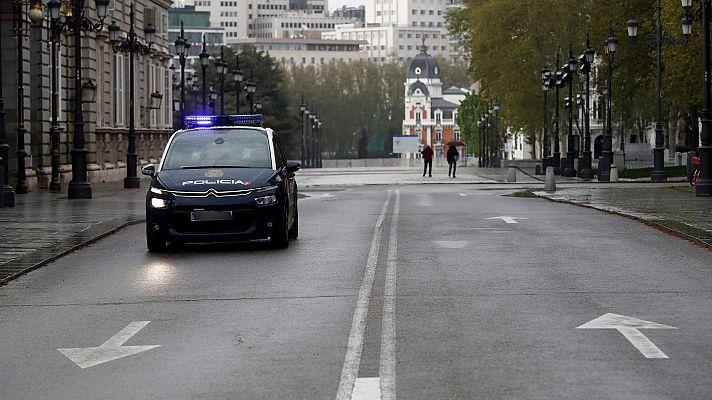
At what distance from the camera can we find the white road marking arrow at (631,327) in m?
10.7

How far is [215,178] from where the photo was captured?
2003cm

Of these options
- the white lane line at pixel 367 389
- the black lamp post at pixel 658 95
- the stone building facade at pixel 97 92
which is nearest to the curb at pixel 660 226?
the white lane line at pixel 367 389

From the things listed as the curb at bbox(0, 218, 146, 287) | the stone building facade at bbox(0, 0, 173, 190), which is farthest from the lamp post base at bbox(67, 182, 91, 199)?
the curb at bbox(0, 218, 146, 287)

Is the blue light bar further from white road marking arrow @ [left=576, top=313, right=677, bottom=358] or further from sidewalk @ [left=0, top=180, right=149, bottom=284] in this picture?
white road marking arrow @ [left=576, top=313, right=677, bottom=358]

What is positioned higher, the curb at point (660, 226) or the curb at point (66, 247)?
the curb at point (660, 226)

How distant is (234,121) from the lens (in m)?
22.5

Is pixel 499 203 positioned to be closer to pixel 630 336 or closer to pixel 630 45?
pixel 630 336

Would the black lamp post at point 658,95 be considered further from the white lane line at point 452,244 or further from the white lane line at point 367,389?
the white lane line at point 367,389

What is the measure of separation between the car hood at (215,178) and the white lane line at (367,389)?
1054 cm

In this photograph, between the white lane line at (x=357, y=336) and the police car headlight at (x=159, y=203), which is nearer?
the white lane line at (x=357, y=336)

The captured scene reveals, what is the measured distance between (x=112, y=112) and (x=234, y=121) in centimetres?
3806

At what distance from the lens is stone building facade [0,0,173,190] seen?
145 feet

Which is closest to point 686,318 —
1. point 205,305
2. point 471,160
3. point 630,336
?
point 630,336

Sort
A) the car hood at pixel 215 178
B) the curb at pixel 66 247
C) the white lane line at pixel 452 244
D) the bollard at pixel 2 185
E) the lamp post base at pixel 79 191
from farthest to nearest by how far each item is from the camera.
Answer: the lamp post base at pixel 79 191
the bollard at pixel 2 185
the white lane line at pixel 452 244
the car hood at pixel 215 178
the curb at pixel 66 247
